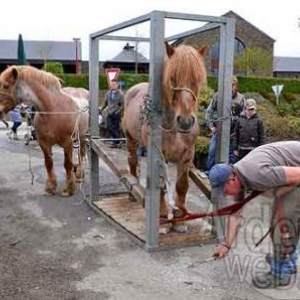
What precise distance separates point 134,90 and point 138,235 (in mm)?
2056

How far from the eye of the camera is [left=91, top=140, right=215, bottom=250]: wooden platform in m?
4.81

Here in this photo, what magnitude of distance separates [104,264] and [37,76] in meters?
3.17

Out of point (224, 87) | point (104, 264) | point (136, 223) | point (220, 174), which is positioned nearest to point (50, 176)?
point (136, 223)

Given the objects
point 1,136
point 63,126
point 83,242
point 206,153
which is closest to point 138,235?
point 83,242

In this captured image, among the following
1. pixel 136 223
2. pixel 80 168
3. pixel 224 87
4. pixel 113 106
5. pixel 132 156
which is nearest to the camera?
pixel 224 87

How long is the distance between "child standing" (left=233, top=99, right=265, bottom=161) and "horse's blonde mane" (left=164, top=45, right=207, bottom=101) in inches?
110

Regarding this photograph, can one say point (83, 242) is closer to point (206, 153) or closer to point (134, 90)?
point (134, 90)

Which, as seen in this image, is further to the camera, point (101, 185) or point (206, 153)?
point (206, 153)

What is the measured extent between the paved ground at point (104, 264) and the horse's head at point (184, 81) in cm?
94

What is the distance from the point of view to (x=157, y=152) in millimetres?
4461

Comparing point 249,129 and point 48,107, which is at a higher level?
point 48,107

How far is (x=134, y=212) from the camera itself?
5.88m

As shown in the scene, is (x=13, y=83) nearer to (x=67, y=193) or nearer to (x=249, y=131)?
(x=67, y=193)

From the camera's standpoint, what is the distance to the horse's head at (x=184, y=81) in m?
4.08
